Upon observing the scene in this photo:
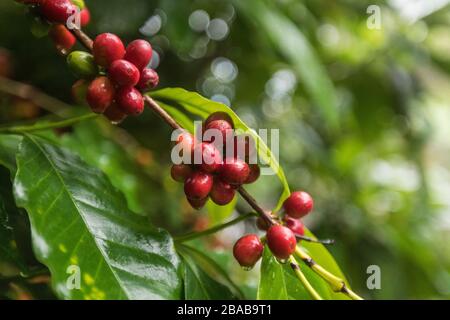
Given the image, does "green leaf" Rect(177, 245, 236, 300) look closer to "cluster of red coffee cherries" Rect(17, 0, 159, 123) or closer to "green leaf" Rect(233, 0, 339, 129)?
"cluster of red coffee cherries" Rect(17, 0, 159, 123)

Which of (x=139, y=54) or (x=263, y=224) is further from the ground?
(x=139, y=54)

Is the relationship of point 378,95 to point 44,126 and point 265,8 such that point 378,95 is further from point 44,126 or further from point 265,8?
point 44,126

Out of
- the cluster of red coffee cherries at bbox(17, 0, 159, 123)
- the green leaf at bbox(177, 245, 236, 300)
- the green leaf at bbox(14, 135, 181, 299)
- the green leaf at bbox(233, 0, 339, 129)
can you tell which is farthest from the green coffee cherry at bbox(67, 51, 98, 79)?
the green leaf at bbox(233, 0, 339, 129)

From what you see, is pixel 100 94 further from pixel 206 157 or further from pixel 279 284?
pixel 279 284

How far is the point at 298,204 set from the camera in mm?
625

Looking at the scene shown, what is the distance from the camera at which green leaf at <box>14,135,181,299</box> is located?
525 millimetres

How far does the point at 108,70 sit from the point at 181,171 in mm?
130

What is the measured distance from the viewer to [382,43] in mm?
1939

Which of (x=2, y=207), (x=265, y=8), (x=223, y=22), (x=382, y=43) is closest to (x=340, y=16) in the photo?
(x=382, y=43)

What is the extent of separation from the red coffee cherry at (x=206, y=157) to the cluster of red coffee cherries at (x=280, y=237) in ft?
0.29

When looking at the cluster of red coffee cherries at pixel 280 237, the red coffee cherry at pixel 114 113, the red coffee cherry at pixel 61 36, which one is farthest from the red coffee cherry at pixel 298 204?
the red coffee cherry at pixel 61 36

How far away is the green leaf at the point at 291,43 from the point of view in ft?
3.73

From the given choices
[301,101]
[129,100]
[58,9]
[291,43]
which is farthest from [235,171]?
[301,101]

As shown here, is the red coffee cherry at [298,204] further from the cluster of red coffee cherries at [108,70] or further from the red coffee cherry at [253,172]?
the cluster of red coffee cherries at [108,70]
